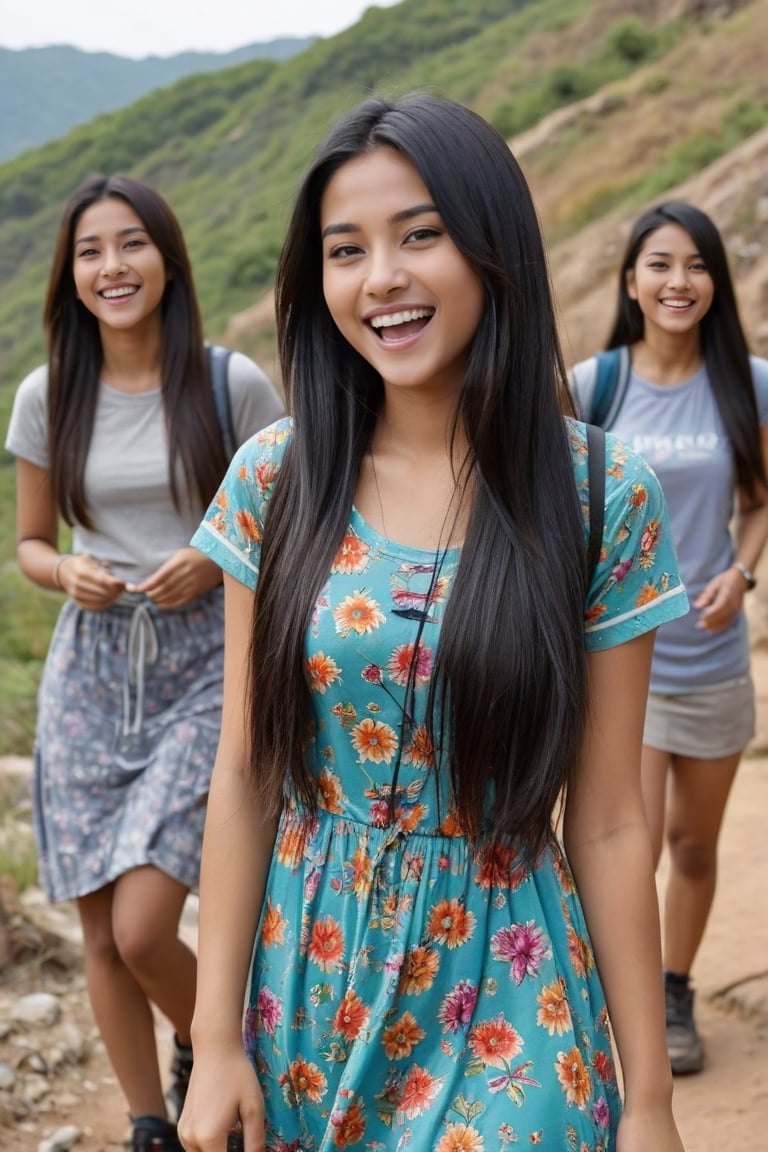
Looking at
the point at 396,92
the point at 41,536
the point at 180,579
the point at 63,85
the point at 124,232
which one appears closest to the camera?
the point at 396,92

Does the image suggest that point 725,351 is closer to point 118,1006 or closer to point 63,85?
point 118,1006

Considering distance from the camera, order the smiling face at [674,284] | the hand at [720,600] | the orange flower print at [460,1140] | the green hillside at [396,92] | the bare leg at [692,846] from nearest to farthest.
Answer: the orange flower print at [460,1140] → the hand at [720,600] → the smiling face at [674,284] → the bare leg at [692,846] → the green hillside at [396,92]

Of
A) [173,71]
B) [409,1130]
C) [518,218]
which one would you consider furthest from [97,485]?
[173,71]

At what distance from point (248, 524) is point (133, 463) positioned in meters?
→ 1.42

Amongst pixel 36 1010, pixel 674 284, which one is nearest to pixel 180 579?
pixel 674 284

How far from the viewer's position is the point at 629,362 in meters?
3.96

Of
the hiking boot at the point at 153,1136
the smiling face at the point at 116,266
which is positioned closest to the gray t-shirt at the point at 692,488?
the smiling face at the point at 116,266

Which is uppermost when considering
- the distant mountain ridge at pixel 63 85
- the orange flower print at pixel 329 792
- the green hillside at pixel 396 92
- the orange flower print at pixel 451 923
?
the distant mountain ridge at pixel 63 85

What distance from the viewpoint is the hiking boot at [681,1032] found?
4.05 m

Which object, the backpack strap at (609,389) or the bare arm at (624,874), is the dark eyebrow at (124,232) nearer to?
the backpack strap at (609,389)

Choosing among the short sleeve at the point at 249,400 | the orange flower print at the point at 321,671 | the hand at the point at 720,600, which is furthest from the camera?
the hand at the point at 720,600

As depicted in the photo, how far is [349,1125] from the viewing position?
1812 mm

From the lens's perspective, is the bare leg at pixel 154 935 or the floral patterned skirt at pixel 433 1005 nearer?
the floral patterned skirt at pixel 433 1005

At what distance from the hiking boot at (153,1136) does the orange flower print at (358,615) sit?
72.2 inches
